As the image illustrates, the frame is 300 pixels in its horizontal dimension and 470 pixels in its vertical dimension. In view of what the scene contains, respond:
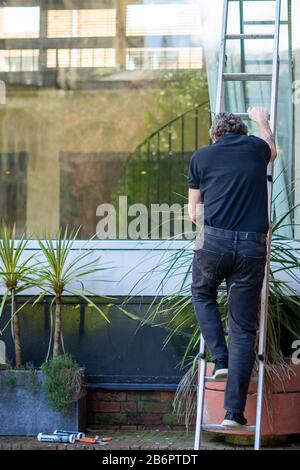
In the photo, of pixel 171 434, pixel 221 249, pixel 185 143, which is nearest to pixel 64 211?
pixel 185 143

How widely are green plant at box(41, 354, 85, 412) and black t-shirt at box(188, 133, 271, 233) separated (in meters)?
1.49

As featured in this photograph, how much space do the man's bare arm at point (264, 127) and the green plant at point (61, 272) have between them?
1551mm

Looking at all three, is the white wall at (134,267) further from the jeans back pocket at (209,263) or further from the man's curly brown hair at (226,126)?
the man's curly brown hair at (226,126)

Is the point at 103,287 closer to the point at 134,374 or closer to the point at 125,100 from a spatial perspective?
the point at 134,374

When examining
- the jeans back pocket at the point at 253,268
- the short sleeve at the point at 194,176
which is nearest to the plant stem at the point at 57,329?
the short sleeve at the point at 194,176

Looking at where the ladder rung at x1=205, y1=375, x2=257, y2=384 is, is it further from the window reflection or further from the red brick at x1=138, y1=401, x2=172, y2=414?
the window reflection

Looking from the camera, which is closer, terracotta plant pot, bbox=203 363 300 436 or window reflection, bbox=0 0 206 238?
terracotta plant pot, bbox=203 363 300 436

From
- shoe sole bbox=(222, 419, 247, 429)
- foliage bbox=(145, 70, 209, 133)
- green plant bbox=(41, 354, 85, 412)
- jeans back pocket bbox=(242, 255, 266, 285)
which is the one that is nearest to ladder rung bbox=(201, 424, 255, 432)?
shoe sole bbox=(222, 419, 247, 429)

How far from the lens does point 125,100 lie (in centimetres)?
974

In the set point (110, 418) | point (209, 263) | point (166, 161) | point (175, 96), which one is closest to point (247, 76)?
point (209, 263)

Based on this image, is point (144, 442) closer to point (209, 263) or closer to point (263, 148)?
point (209, 263)

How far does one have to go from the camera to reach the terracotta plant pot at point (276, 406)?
530 cm

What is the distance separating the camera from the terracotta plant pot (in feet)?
17.4

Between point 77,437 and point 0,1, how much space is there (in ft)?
13.1
